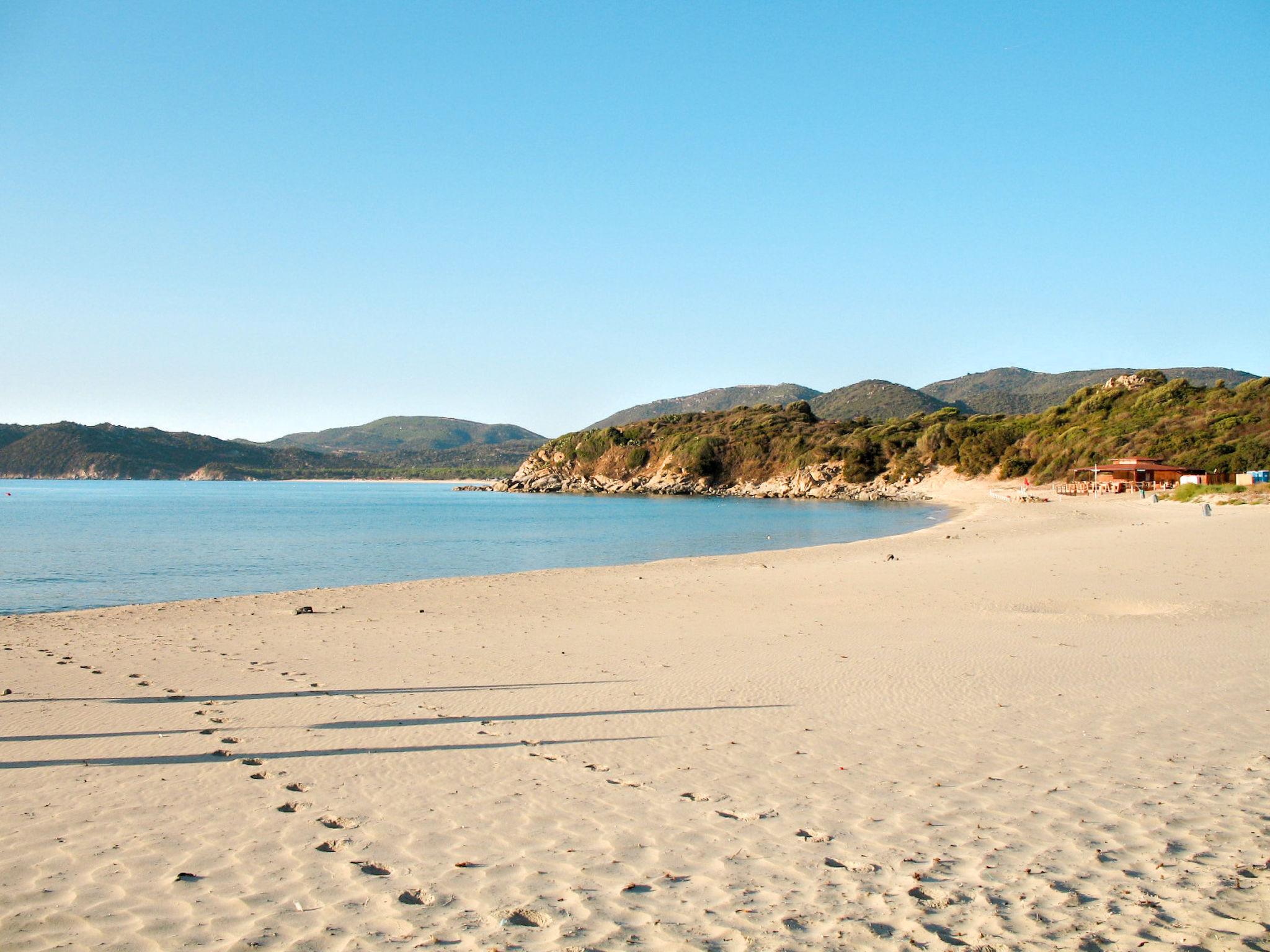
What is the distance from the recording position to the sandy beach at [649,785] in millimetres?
4023

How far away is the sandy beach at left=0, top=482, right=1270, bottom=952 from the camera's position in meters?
4.02

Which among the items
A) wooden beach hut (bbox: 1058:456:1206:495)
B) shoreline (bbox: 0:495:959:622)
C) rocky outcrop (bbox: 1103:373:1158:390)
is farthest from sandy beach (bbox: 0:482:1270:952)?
rocky outcrop (bbox: 1103:373:1158:390)

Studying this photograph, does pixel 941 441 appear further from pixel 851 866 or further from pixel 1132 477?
pixel 851 866

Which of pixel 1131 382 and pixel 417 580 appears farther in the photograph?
pixel 1131 382

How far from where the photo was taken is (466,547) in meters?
35.7

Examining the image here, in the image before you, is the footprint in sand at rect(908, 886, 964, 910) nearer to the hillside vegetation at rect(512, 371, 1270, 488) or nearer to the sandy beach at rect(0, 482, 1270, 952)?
the sandy beach at rect(0, 482, 1270, 952)

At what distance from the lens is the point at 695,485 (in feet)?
372

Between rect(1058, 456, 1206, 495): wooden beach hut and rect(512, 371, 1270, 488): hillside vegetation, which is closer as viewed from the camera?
rect(1058, 456, 1206, 495): wooden beach hut

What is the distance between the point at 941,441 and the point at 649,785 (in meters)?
98.2

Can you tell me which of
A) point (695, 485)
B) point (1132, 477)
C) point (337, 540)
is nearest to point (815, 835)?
point (337, 540)

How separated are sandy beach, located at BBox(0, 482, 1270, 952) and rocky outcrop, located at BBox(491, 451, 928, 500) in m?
81.0

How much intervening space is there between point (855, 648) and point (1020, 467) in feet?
263

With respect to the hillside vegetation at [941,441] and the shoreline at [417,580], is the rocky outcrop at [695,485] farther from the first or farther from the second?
the shoreline at [417,580]

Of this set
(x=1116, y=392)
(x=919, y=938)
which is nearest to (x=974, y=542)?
(x=919, y=938)
